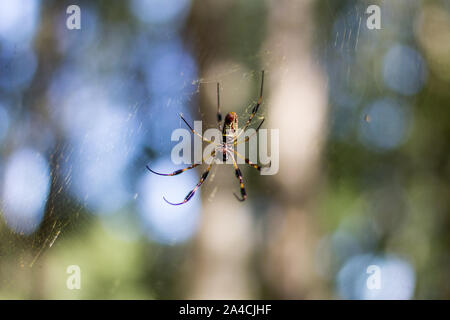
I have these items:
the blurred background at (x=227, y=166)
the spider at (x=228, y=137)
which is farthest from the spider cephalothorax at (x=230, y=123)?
the blurred background at (x=227, y=166)

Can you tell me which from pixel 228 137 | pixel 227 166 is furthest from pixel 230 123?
pixel 227 166

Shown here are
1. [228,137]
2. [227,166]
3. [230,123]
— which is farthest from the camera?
[227,166]

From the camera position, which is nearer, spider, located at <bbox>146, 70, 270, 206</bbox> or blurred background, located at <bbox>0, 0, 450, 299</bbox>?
spider, located at <bbox>146, 70, 270, 206</bbox>

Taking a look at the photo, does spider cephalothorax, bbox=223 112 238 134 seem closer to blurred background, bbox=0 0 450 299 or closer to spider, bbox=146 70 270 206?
spider, bbox=146 70 270 206

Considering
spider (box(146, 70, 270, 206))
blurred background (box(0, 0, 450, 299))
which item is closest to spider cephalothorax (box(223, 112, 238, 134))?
spider (box(146, 70, 270, 206))

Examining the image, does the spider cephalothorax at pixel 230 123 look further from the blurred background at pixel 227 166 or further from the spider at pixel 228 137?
the blurred background at pixel 227 166

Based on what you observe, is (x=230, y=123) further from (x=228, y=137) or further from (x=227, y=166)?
(x=227, y=166)

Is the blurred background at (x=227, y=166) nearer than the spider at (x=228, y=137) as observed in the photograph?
No

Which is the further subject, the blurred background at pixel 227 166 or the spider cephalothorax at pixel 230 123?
the blurred background at pixel 227 166

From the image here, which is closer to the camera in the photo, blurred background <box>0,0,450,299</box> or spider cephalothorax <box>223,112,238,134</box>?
spider cephalothorax <box>223,112,238,134</box>
